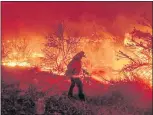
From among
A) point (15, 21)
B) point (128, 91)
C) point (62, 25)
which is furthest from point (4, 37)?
point (128, 91)

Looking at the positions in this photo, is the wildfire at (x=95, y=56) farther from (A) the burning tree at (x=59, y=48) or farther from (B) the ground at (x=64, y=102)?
(B) the ground at (x=64, y=102)

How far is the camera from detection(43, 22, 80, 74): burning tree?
27016 mm

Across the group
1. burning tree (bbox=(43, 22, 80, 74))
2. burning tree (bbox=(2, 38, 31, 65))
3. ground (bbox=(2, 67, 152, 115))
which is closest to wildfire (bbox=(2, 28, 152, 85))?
burning tree (bbox=(2, 38, 31, 65))

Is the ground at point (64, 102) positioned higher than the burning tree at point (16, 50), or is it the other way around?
the burning tree at point (16, 50)

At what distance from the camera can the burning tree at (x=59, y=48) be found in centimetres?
2702

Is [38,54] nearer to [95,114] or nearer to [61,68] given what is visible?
[61,68]

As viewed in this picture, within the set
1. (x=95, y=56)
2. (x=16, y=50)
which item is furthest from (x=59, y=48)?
(x=95, y=56)

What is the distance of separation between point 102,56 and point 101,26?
3.05 meters

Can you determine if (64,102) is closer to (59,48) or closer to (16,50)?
(59,48)

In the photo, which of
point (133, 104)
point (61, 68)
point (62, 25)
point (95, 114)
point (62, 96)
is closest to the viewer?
point (95, 114)

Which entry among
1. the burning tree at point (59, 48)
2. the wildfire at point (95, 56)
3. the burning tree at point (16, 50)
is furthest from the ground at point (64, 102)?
the burning tree at point (16, 50)

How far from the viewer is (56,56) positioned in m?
27.2

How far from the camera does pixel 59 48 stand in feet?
89.5

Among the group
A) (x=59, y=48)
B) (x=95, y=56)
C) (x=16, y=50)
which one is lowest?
(x=95, y=56)
